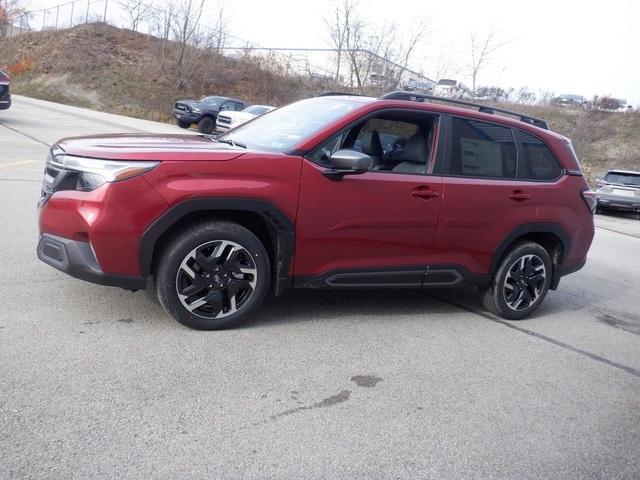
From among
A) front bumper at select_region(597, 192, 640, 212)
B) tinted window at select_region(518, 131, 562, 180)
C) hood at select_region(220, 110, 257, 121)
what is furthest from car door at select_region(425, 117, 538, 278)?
hood at select_region(220, 110, 257, 121)

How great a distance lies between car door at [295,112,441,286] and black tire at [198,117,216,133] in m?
24.2

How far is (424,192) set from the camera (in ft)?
16.5

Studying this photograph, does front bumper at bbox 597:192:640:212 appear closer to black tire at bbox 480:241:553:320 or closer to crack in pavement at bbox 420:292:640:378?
black tire at bbox 480:241:553:320

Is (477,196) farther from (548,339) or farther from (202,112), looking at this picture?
(202,112)

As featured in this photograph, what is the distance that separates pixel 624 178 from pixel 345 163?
18484 millimetres

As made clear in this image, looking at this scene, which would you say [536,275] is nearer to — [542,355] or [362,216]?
[542,355]

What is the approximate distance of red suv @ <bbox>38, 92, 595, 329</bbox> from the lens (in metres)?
4.12

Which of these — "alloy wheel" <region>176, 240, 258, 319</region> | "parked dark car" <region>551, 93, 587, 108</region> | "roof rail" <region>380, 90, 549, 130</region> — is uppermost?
"parked dark car" <region>551, 93, 587, 108</region>

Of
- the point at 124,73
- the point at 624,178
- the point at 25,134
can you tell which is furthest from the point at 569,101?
the point at 25,134

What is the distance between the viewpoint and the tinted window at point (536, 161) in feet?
18.8

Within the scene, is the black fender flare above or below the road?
above

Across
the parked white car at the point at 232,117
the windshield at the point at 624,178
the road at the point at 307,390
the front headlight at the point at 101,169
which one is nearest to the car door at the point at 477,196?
the road at the point at 307,390

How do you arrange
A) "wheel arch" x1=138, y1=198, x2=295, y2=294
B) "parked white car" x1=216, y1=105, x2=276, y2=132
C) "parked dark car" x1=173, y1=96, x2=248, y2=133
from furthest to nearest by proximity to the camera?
"parked dark car" x1=173, y1=96, x2=248, y2=133 < "parked white car" x1=216, y1=105, x2=276, y2=132 < "wheel arch" x1=138, y1=198, x2=295, y2=294

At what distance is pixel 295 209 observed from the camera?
4516 millimetres
